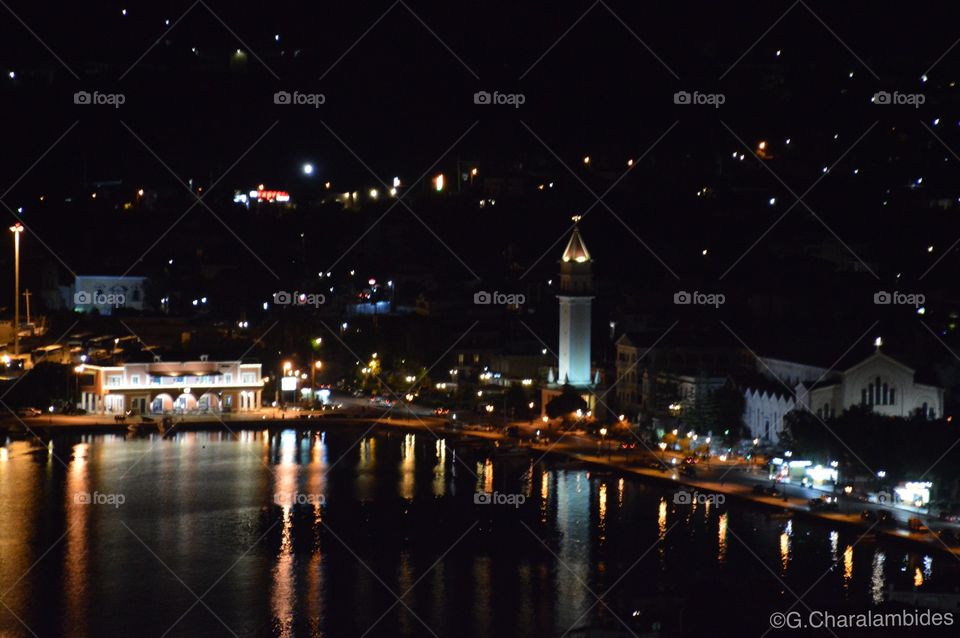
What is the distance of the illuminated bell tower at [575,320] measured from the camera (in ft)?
45.1

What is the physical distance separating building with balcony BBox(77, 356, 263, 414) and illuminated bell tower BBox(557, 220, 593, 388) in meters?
2.85

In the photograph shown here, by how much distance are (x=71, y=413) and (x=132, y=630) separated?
6.64 m

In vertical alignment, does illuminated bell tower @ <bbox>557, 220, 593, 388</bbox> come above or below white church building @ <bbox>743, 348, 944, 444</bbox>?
above

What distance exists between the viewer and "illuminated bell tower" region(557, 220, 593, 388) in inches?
541

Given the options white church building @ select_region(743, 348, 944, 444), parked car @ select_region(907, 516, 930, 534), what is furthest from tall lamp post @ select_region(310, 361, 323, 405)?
parked car @ select_region(907, 516, 930, 534)

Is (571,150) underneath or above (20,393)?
above

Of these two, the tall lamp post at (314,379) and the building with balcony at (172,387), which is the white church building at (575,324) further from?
the building with balcony at (172,387)

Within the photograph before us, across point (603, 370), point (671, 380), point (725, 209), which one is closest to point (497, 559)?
point (671, 380)

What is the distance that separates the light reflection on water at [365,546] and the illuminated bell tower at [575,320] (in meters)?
2.07

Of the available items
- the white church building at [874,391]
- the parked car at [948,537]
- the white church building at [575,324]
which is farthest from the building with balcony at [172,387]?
the parked car at [948,537]

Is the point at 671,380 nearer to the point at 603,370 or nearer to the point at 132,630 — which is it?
the point at 603,370

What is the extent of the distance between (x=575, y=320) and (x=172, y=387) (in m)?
3.67

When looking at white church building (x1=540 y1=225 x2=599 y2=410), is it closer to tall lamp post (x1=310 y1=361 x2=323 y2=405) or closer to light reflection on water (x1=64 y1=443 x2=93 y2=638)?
tall lamp post (x1=310 y1=361 x2=323 y2=405)

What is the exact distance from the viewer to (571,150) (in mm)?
24281
